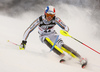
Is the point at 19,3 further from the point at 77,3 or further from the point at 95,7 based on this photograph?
the point at 95,7

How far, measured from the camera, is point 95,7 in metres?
8.90

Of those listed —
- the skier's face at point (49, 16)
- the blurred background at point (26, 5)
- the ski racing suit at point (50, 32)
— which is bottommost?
the ski racing suit at point (50, 32)

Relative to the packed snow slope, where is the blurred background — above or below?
above

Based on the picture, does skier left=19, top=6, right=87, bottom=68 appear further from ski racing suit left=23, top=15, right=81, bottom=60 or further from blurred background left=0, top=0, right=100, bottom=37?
blurred background left=0, top=0, right=100, bottom=37

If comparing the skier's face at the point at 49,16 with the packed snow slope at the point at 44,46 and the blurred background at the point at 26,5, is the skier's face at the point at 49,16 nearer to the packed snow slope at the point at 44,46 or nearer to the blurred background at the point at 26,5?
the packed snow slope at the point at 44,46

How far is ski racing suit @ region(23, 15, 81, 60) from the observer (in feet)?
9.27

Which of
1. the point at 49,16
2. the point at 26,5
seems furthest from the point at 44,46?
the point at 26,5

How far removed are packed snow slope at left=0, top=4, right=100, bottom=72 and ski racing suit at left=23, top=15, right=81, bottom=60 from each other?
21 cm

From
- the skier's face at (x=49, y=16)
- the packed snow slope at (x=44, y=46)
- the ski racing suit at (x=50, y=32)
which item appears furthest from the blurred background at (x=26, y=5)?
the skier's face at (x=49, y=16)

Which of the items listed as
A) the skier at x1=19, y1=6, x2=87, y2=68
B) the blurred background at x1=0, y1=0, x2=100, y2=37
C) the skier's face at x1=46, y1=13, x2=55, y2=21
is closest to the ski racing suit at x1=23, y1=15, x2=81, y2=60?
the skier at x1=19, y1=6, x2=87, y2=68

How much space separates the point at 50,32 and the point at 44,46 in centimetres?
112

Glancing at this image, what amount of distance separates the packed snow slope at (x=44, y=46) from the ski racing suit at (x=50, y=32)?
212 millimetres

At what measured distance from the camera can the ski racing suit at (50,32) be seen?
2826mm

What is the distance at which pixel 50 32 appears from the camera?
3045mm
